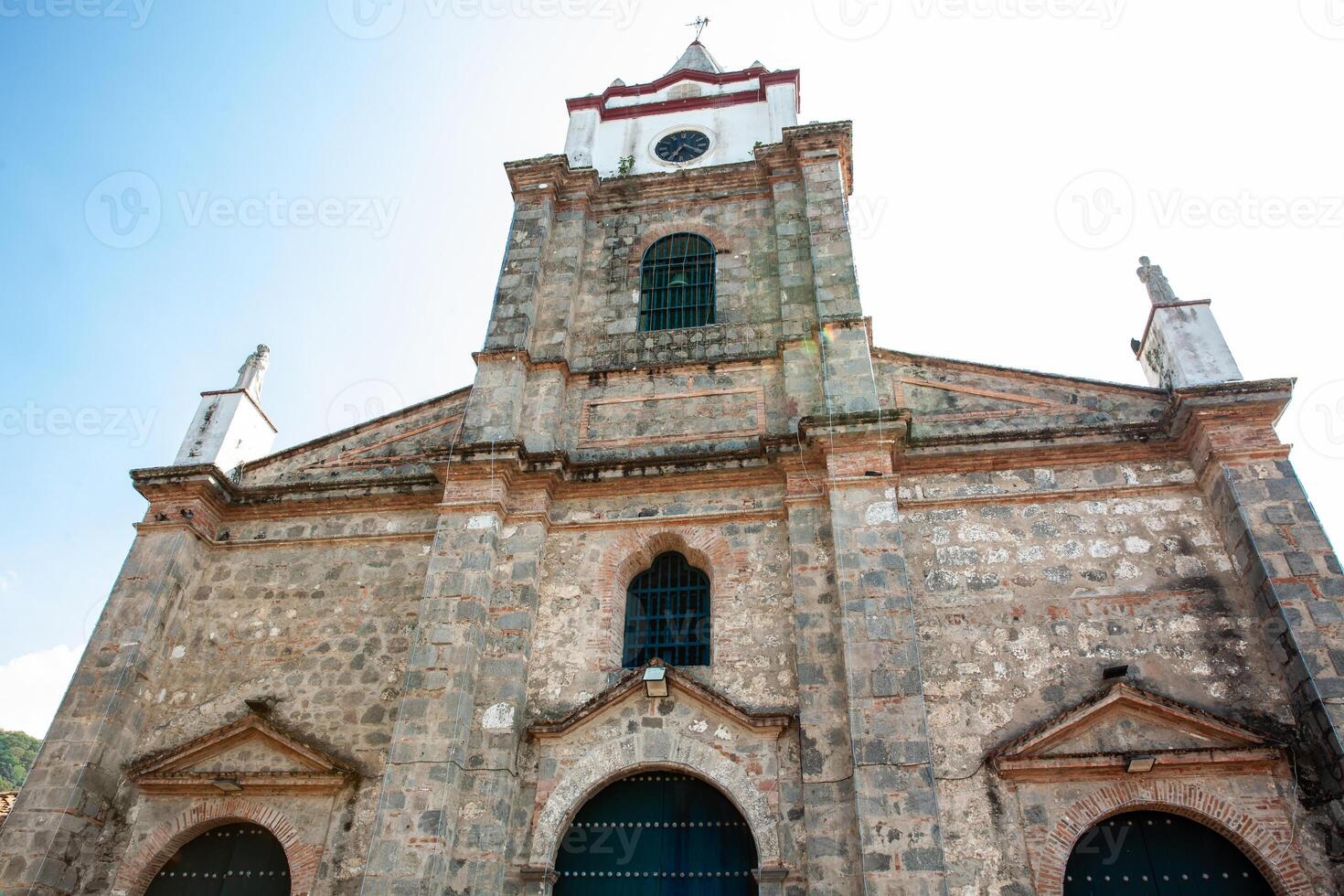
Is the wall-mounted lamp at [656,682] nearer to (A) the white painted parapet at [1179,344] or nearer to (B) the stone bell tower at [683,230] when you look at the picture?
(B) the stone bell tower at [683,230]

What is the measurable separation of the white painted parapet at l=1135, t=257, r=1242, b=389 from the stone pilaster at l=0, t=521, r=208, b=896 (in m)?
12.6

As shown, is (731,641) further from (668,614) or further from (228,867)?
(228,867)

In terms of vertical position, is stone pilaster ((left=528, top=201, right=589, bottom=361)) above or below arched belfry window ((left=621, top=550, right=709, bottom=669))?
above

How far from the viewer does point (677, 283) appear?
1423cm

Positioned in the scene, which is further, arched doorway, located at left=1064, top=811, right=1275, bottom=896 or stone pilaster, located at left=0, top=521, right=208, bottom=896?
stone pilaster, located at left=0, top=521, right=208, bottom=896

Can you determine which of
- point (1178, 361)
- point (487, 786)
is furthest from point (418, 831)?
point (1178, 361)

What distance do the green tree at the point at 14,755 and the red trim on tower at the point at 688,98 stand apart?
32.1 m

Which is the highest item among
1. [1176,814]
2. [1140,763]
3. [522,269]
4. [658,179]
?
[658,179]

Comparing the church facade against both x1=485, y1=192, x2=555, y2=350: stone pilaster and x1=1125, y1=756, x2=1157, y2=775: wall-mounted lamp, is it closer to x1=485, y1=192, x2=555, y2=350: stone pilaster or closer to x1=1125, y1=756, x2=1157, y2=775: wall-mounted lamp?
x1=1125, y1=756, x2=1157, y2=775: wall-mounted lamp

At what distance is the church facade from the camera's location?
28.2ft

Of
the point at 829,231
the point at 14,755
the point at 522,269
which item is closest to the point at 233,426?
the point at 522,269

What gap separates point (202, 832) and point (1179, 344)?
12.8 metres

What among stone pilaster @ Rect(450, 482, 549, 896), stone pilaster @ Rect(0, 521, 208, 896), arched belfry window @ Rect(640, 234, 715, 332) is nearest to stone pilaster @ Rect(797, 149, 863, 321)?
arched belfry window @ Rect(640, 234, 715, 332)

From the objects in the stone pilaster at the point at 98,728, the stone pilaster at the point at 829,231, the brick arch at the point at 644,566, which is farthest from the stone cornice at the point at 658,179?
the stone pilaster at the point at 98,728
